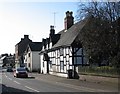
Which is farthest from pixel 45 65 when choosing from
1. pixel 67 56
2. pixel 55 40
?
pixel 67 56

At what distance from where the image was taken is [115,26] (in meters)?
32.4


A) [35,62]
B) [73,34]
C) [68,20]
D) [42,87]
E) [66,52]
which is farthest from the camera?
[35,62]

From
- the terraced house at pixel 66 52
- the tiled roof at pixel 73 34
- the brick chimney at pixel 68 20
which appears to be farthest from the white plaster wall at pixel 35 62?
the tiled roof at pixel 73 34

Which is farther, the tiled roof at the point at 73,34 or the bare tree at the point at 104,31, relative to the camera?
the tiled roof at the point at 73,34

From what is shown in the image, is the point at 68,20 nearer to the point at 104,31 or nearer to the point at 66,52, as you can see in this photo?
the point at 66,52

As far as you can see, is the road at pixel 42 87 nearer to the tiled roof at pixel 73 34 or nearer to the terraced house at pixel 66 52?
the terraced house at pixel 66 52

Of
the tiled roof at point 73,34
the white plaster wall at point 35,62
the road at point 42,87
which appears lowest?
the road at point 42,87

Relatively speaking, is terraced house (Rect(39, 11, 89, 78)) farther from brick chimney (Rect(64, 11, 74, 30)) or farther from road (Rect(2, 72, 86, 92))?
road (Rect(2, 72, 86, 92))

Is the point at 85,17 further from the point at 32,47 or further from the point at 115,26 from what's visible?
the point at 32,47

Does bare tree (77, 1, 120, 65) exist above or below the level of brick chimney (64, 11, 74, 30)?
below

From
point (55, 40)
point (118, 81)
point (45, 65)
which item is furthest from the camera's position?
point (45, 65)

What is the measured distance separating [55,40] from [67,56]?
12151 mm

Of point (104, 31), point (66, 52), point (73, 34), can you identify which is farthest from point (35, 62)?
point (104, 31)

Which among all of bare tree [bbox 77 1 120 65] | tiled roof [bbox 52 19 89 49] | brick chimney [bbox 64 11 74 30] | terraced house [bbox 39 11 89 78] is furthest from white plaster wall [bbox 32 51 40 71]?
bare tree [bbox 77 1 120 65]
